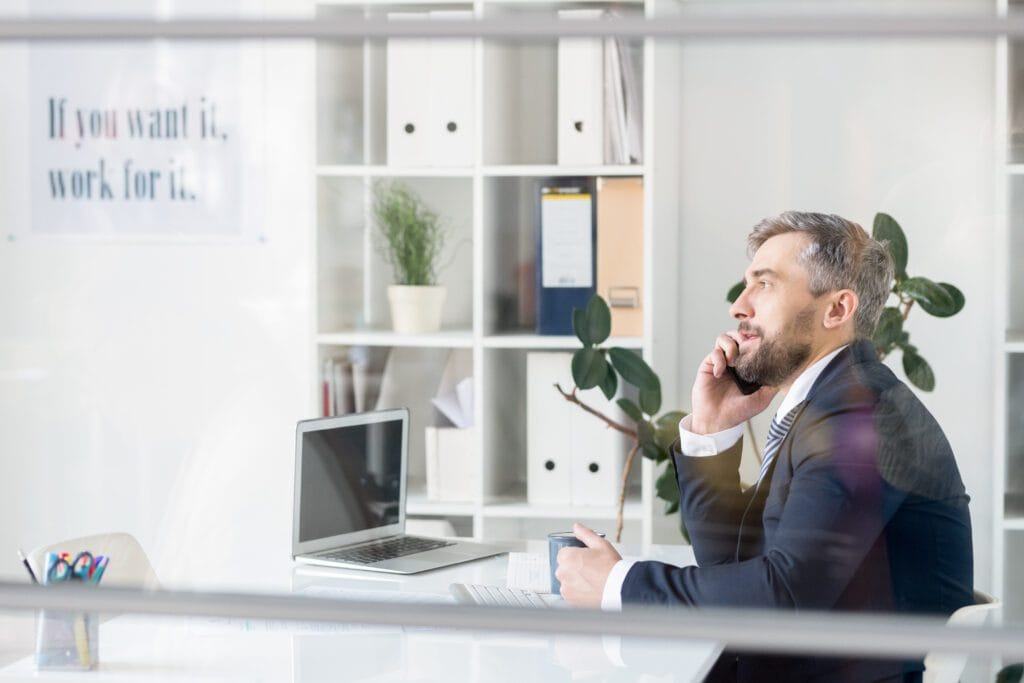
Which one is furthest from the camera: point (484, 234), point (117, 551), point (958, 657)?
point (484, 234)

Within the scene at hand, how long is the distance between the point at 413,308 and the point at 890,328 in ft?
3.65

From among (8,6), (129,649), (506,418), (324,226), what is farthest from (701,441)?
(8,6)

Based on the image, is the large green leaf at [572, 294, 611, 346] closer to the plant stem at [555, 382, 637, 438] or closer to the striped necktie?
the plant stem at [555, 382, 637, 438]

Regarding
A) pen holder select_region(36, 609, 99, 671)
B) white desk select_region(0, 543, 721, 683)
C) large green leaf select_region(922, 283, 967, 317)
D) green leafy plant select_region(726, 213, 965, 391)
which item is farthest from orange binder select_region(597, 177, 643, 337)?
pen holder select_region(36, 609, 99, 671)

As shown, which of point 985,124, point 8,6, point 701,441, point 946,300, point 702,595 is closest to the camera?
point 702,595

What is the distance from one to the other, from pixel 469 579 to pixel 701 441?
0.43 m

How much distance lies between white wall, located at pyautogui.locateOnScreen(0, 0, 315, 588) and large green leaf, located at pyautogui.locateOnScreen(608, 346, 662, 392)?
0.94 metres

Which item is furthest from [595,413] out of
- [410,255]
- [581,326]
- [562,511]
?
[410,255]

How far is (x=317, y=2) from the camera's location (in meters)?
3.10

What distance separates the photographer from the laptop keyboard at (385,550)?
215 centimetres

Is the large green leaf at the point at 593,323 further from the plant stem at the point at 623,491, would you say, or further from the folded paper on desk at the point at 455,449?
the folded paper on desk at the point at 455,449

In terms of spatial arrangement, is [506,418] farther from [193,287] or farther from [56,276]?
[56,276]

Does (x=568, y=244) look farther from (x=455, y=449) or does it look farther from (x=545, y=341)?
(x=455, y=449)

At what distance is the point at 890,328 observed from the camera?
2760mm
